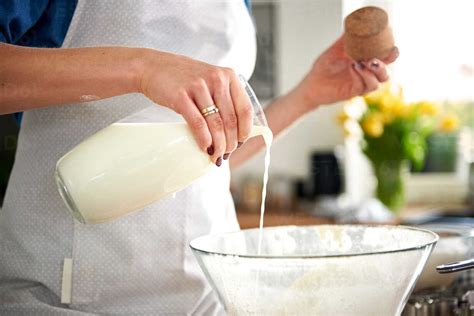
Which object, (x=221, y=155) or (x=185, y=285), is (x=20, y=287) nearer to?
(x=185, y=285)

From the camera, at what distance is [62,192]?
3.14 feet

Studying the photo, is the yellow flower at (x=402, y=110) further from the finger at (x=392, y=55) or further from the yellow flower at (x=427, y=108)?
the finger at (x=392, y=55)

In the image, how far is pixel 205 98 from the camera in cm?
87

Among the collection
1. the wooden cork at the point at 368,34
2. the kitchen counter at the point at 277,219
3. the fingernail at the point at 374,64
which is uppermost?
the wooden cork at the point at 368,34

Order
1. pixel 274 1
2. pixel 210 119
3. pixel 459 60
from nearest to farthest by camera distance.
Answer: pixel 210 119, pixel 459 60, pixel 274 1

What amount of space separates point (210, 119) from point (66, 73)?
0.19m

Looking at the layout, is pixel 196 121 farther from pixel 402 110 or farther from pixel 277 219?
pixel 277 219

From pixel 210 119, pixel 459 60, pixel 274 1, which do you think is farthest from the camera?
pixel 274 1

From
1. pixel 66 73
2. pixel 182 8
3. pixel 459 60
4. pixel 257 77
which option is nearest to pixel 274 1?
pixel 257 77

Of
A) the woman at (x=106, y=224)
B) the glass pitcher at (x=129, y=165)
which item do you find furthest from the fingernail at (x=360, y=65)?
the glass pitcher at (x=129, y=165)

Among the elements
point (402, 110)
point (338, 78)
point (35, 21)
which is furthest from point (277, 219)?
point (35, 21)

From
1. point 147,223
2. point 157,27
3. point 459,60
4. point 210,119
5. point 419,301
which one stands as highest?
point 459,60

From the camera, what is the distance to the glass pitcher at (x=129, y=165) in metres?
0.92

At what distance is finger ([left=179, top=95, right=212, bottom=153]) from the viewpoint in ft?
2.85
